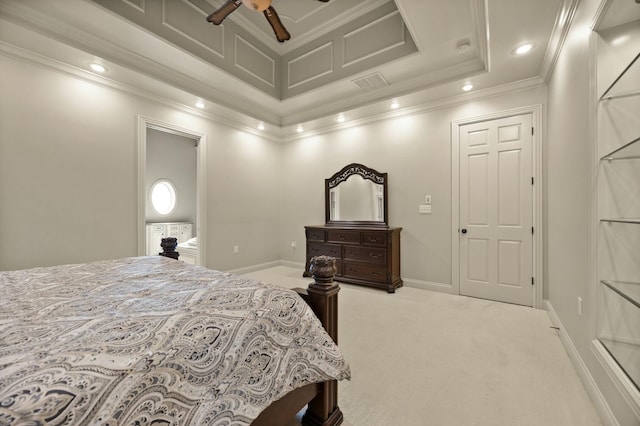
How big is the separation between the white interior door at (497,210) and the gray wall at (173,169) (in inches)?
234

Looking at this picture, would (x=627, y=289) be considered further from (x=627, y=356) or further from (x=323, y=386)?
(x=323, y=386)

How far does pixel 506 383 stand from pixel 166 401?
1.93 m

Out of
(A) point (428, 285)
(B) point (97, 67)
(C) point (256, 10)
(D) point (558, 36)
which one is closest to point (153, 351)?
(C) point (256, 10)

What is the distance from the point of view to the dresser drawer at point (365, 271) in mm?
3586

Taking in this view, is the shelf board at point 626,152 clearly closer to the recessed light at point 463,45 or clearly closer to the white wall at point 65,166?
the recessed light at point 463,45

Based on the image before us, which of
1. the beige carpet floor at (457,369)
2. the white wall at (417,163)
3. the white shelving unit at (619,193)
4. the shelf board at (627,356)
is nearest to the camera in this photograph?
the shelf board at (627,356)

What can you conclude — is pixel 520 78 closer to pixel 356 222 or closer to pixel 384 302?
pixel 356 222

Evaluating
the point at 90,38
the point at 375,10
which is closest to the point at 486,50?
the point at 375,10

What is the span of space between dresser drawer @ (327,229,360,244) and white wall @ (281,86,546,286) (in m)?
0.60

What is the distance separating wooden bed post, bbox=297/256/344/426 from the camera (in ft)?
4.16

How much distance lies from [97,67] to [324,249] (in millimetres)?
3402

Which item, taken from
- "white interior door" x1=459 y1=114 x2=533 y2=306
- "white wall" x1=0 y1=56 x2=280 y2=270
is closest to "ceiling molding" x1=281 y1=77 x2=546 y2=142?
"white interior door" x1=459 y1=114 x2=533 y2=306

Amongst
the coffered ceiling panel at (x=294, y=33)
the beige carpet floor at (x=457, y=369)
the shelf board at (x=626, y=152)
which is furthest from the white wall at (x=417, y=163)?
the shelf board at (x=626, y=152)

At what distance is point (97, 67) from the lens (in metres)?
2.73
